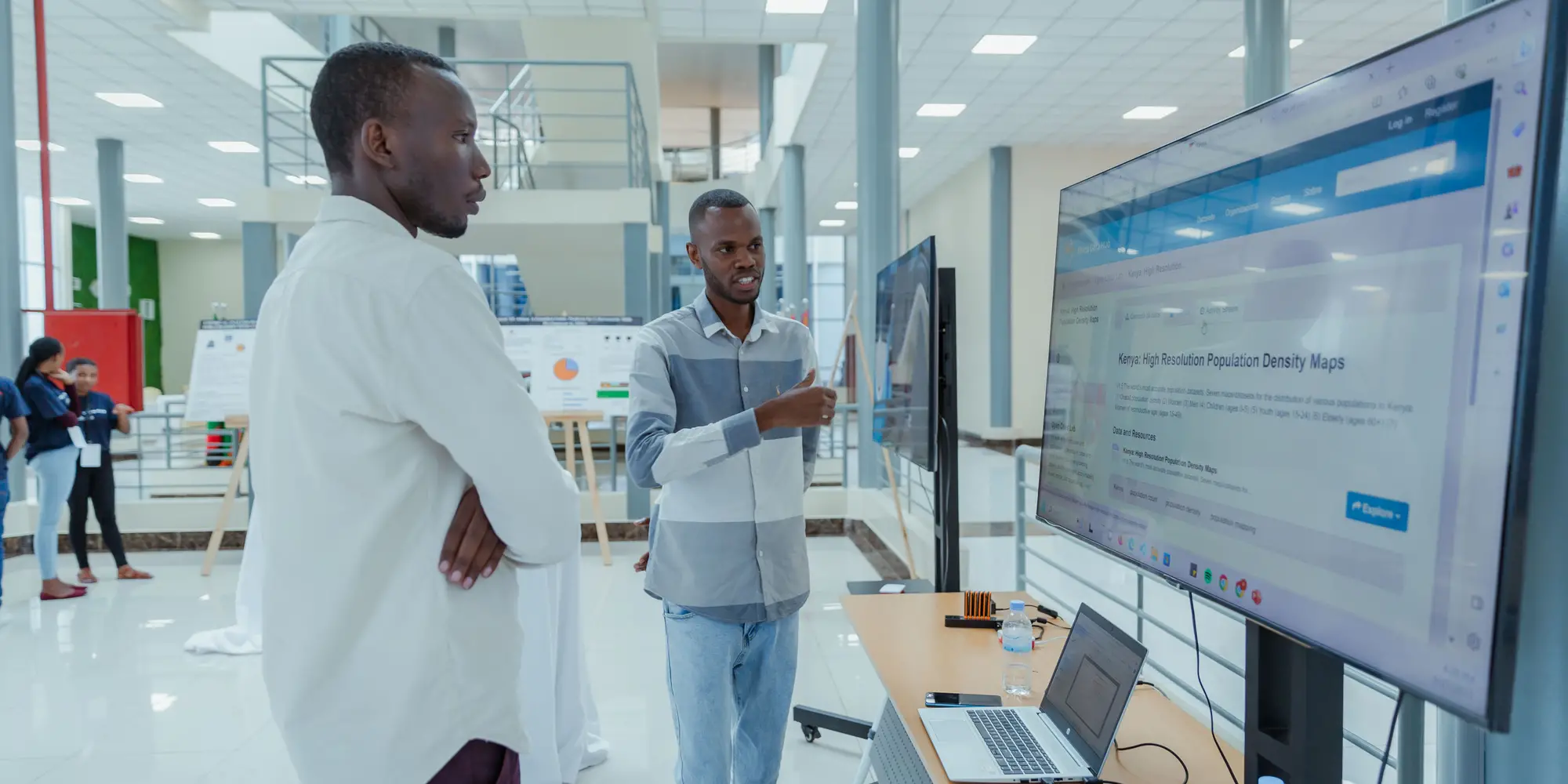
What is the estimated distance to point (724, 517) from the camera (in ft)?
6.07

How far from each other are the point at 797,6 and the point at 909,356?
240 inches

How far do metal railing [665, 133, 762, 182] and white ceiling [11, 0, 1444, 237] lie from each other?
533 centimetres

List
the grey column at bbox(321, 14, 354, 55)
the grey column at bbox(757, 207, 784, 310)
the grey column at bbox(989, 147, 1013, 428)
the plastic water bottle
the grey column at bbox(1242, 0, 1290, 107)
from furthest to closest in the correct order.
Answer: the grey column at bbox(757, 207, 784, 310) < the grey column at bbox(989, 147, 1013, 428) < the grey column at bbox(321, 14, 354, 55) < the grey column at bbox(1242, 0, 1290, 107) < the plastic water bottle

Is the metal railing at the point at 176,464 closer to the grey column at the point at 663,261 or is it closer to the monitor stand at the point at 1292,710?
the grey column at the point at 663,261

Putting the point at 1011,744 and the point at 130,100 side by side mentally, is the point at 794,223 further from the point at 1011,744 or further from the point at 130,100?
the point at 1011,744

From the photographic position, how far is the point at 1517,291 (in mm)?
639

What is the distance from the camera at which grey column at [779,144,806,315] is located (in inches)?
459

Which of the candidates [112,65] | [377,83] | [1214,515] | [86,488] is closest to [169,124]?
[112,65]

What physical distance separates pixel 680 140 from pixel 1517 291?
19.9 m

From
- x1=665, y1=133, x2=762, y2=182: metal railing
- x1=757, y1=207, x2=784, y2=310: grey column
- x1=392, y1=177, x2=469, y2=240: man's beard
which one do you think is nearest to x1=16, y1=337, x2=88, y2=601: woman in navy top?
x1=392, y1=177, x2=469, y2=240: man's beard

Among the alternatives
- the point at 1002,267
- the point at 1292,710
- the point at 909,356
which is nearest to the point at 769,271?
the point at 1002,267

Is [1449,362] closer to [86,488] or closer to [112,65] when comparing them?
[86,488]

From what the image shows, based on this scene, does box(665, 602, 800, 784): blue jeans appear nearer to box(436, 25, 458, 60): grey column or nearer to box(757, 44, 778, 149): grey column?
box(757, 44, 778, 149): grey column

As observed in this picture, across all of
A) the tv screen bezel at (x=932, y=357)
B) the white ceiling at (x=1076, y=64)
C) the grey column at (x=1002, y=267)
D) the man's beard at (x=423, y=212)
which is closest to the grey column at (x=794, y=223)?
the white ceiling at (x=1076, y=64)
